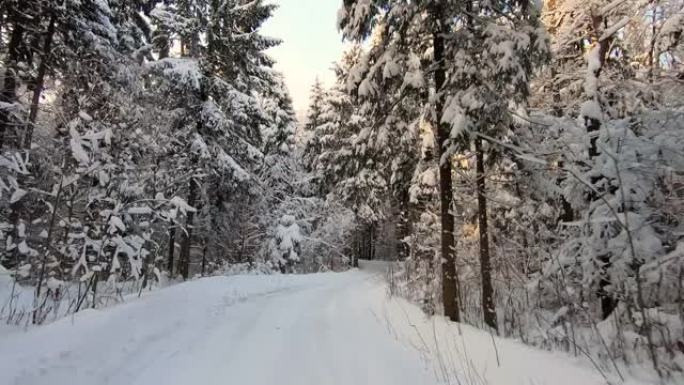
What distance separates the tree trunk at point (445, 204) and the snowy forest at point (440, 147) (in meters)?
0.05

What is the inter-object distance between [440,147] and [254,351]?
18.9 feet

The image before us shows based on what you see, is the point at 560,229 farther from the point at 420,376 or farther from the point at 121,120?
the point at 121,120

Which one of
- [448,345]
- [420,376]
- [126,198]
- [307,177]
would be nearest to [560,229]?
[448,345]

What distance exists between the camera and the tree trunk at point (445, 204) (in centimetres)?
888

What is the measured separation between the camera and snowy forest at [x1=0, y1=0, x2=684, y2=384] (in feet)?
18.2

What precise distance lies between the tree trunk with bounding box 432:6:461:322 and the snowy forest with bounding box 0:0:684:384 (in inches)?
1.9

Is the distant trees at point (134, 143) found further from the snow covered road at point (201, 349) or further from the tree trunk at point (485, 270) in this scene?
the tree trunk at point (485, 270)

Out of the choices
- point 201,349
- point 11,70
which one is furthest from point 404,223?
point 11,70

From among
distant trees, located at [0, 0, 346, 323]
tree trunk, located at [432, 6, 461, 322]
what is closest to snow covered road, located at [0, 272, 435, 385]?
distant trees, located at [0, 0, 346, 323]

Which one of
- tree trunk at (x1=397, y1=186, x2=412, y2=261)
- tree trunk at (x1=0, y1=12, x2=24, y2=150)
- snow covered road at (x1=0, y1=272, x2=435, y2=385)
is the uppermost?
tree trunk at (x1=0, y1=12, x2=24, y2=150)

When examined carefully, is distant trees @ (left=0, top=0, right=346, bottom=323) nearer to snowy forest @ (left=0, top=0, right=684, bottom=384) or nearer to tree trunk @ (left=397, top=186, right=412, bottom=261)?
snowy forest @ (left=0, top=0, right=684, bottom=384)

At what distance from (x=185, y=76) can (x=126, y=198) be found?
328 inches

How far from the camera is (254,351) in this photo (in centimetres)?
628

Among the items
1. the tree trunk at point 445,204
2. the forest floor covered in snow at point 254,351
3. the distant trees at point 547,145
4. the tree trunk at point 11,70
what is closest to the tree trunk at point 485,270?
the distant trees at point 547,145
